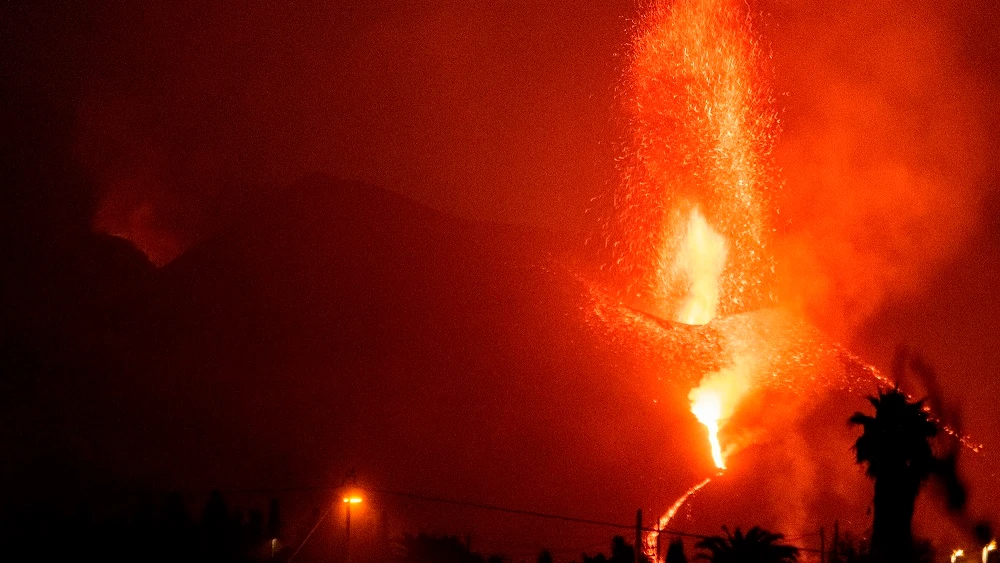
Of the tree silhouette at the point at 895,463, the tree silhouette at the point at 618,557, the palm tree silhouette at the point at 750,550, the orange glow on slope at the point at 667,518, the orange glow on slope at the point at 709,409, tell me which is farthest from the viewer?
the orange glow on slope at the point at 709,409

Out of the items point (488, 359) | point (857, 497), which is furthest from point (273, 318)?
point (857, 497)

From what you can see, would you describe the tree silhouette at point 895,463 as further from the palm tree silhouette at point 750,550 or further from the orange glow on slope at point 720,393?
the orange glow on slope at point 720,393

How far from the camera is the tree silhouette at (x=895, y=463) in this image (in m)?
46.4

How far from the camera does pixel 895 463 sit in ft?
155

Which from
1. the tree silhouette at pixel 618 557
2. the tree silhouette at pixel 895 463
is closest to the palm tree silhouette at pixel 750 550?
the tree silhouette at pixel 895 463

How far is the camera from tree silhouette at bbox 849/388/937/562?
1827 inches

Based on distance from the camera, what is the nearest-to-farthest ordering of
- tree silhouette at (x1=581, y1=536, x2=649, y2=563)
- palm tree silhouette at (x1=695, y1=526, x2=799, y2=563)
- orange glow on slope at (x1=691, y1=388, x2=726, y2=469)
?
1. palm tree silhouette at (x1=695, y1=526, x2=799, y2=563)
2. tree silhouette at (x1=581, y1=536, x2=649, y2=563)
3. orange glow on slope at (x1=691, y1=388, x2=726, y2=469)

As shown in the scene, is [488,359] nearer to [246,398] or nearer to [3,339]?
[246,398]

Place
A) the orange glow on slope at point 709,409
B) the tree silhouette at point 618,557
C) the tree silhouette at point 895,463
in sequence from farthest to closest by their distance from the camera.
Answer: the orange glow on slope at point 709,409 < the tree silhouette at point 618,557 < the tree silhouette at point 895,463

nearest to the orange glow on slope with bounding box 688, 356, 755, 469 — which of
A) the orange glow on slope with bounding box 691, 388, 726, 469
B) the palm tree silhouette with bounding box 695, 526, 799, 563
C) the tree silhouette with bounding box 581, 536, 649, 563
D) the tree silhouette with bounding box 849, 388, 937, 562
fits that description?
the orange glow on slope with bounding box 691, 388, 726, 469

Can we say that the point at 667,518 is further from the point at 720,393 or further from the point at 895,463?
the point at 895,463

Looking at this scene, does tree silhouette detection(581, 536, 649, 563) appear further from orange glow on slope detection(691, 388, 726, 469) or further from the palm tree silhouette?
orange glow on slope detection(691, 388, 726, 469)

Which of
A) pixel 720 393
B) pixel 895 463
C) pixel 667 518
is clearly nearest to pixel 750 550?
pixel 895 463

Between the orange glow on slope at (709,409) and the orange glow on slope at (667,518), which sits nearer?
the orange glow on slope at (667,518)
